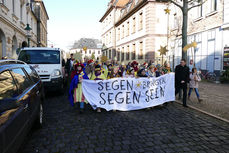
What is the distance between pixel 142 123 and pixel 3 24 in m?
14.0

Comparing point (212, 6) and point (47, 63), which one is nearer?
point (47, 63)

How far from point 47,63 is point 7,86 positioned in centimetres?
615

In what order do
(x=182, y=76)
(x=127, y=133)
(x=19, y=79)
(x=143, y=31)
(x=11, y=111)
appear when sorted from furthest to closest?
(x=143, y=31)
(x=182, y=76)
(x=127, y=133)
(x=19, y=79)
(x=11, y=111)

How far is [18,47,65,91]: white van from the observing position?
25.4 ft

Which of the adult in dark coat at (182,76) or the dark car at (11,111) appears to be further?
the adult in dark coat at (182,76)

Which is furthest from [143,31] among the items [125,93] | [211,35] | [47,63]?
[125,93]

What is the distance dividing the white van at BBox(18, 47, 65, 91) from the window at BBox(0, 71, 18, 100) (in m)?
5.03

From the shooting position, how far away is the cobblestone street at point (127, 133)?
3520 millimetres

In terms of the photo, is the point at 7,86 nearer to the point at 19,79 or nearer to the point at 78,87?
the point at 19,79

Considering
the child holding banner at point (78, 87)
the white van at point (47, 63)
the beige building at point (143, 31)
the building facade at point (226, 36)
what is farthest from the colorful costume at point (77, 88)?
the building facade at point (226, 36)

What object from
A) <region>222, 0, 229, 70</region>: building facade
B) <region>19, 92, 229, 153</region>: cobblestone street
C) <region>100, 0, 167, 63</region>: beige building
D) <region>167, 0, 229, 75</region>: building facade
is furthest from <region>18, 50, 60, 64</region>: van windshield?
<region>222, 0, 229, 70</region>: building facade

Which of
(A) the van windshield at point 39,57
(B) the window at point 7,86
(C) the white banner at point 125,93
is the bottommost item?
(C) the white banner at point 125,93

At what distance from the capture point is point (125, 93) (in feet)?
20.8

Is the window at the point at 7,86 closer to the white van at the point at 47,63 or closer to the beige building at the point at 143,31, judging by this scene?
the white van at the point at 47,63
